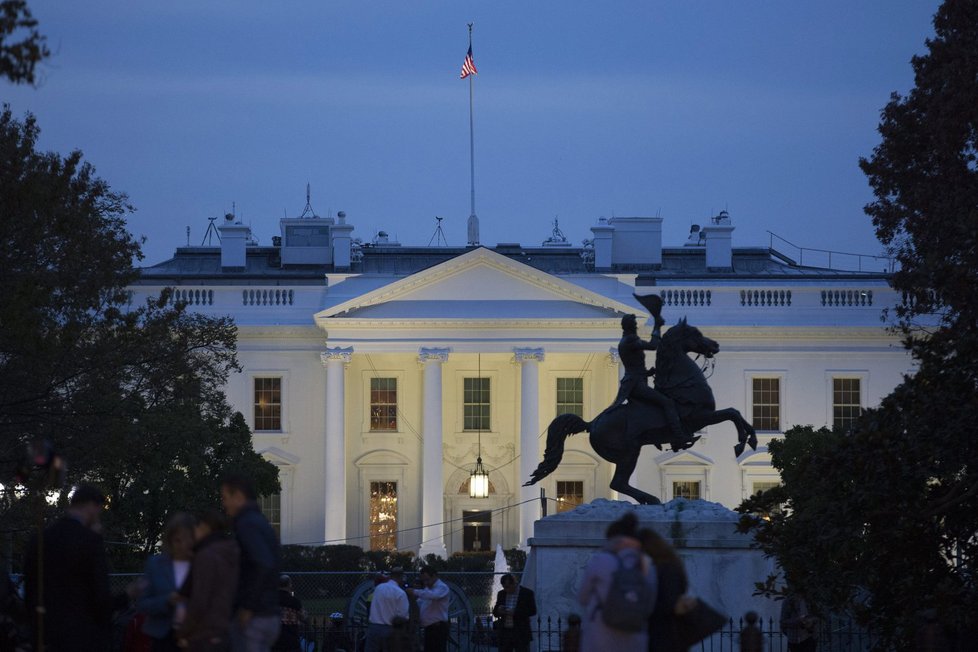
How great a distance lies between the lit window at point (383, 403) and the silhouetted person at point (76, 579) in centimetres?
4467

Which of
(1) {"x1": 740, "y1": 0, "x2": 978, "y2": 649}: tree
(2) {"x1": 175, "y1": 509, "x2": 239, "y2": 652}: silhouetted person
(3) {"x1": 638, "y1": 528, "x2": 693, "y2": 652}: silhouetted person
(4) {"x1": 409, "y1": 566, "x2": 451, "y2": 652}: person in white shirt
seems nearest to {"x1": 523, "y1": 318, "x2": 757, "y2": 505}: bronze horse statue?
(1) {"x1": 740, "y1": 0, "x2": 978, "y2": 649}: tree

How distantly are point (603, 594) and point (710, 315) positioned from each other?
45.8 meters

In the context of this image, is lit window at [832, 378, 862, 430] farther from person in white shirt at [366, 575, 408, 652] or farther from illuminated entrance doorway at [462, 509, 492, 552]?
person in white shirt at [366, 575, 408, 652]

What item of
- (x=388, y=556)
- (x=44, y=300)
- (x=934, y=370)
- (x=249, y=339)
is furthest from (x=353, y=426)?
(x=934, y=370)

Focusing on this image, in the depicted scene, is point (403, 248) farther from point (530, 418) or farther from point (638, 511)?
point (638, 511)

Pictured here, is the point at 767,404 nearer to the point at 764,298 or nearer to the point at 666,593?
the point at 764,298

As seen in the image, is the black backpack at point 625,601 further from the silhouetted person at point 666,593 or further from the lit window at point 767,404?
the lit window at point 767,404

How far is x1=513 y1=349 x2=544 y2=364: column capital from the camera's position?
5353 cm

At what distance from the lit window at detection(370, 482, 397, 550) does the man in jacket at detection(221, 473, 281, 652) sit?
44.7m

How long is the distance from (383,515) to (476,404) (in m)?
4.47

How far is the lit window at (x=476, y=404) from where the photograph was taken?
184 feet

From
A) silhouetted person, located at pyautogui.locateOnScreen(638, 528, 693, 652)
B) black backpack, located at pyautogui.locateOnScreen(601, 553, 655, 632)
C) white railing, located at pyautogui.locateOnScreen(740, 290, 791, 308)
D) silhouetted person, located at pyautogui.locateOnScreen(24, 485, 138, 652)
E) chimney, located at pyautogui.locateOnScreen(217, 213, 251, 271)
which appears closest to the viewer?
black backpack, located at pyautogui.locateOnScreen(601, 553, 655, 632)

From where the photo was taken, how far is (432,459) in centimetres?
5316

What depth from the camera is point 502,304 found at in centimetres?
5419
